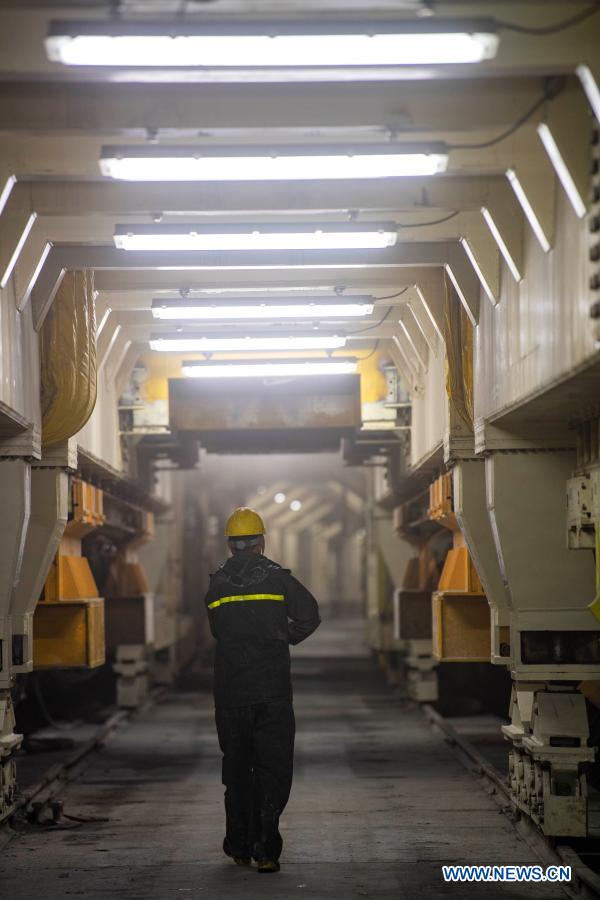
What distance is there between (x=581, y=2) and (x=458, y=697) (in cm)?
1466

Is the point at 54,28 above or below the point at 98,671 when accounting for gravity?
above

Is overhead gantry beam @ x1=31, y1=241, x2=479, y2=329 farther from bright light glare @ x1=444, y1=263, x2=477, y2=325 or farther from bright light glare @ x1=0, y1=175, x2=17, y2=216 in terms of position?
bright light glare @ x1=0, y1=175, x2=17, y2=216

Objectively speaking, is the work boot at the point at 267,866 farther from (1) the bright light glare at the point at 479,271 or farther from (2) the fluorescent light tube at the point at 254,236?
(1) the bright light glare at the point at 479,271

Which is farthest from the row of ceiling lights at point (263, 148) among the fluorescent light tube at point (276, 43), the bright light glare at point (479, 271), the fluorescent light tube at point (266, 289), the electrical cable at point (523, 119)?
the bright light glare at point (479, 271)

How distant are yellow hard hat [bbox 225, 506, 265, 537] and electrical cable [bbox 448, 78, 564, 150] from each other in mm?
2508

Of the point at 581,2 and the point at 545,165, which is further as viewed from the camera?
the point at 545,165

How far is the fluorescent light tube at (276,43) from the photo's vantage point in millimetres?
5461

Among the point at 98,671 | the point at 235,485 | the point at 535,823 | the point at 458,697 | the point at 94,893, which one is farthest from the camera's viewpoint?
the point at 235,485

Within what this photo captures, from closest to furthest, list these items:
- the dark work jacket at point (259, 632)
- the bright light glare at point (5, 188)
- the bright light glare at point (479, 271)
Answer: the bright light glare at point (5, 188) < the dark work jacket at point (259, 632) < the bright light glare at point (479, 271)

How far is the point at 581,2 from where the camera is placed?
594 centimetres

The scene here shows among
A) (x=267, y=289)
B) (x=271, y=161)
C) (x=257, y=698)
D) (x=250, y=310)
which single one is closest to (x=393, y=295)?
(x=267, y=289)

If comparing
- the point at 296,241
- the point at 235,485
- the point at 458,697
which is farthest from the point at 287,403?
the point at 235,485

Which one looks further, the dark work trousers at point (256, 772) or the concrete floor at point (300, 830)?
the dark work trousers at point (256, 772)

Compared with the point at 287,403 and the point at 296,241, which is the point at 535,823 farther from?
the point at 287,403
